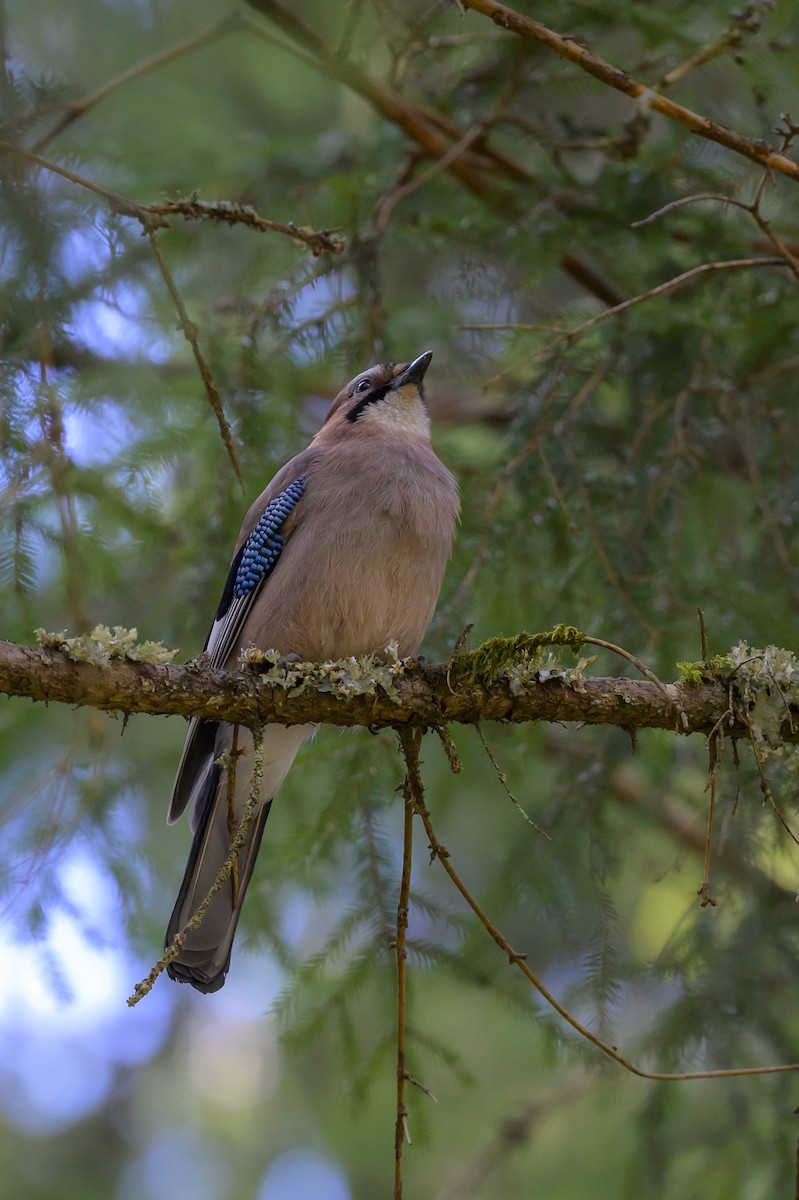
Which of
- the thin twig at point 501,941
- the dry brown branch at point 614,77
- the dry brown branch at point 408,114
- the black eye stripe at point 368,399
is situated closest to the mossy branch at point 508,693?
the thin twig at point 501,941

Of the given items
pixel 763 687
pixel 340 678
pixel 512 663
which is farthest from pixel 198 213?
pixel 763 687

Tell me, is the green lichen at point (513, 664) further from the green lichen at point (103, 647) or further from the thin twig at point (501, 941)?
the green lichen at point (103, 647)

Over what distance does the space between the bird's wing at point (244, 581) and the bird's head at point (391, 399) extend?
365 mm

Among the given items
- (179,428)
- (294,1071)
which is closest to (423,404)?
(179,428)

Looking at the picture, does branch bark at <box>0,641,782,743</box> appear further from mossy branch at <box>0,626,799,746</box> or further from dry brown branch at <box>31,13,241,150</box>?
dry brown branch at <box>31,13,241,150</box>

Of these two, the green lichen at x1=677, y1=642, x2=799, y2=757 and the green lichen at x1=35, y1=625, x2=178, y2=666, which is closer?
the green lichen at x1=35, y1=625, x2=178, y2=666

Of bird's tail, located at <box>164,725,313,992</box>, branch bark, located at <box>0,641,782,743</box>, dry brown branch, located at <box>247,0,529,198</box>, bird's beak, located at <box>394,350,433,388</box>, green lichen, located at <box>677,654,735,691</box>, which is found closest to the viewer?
branch bark, located at <box>0,641,782,743</box>

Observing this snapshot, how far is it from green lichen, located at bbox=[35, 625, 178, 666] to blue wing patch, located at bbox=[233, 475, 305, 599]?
1.25 metres

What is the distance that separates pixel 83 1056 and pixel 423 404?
5.24 meters

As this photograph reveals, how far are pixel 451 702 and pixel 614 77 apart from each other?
5.38ft

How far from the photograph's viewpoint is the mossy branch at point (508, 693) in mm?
2900

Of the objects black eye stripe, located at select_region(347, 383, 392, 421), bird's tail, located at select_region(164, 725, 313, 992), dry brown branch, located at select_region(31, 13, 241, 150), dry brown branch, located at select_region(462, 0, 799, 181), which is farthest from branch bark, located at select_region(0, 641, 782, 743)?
black eye stripe, located at select_region(347, 383, 392, 421)

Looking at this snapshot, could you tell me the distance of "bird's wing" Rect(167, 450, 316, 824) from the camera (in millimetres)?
3949

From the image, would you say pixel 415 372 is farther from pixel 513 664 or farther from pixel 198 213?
pixel 513 664
